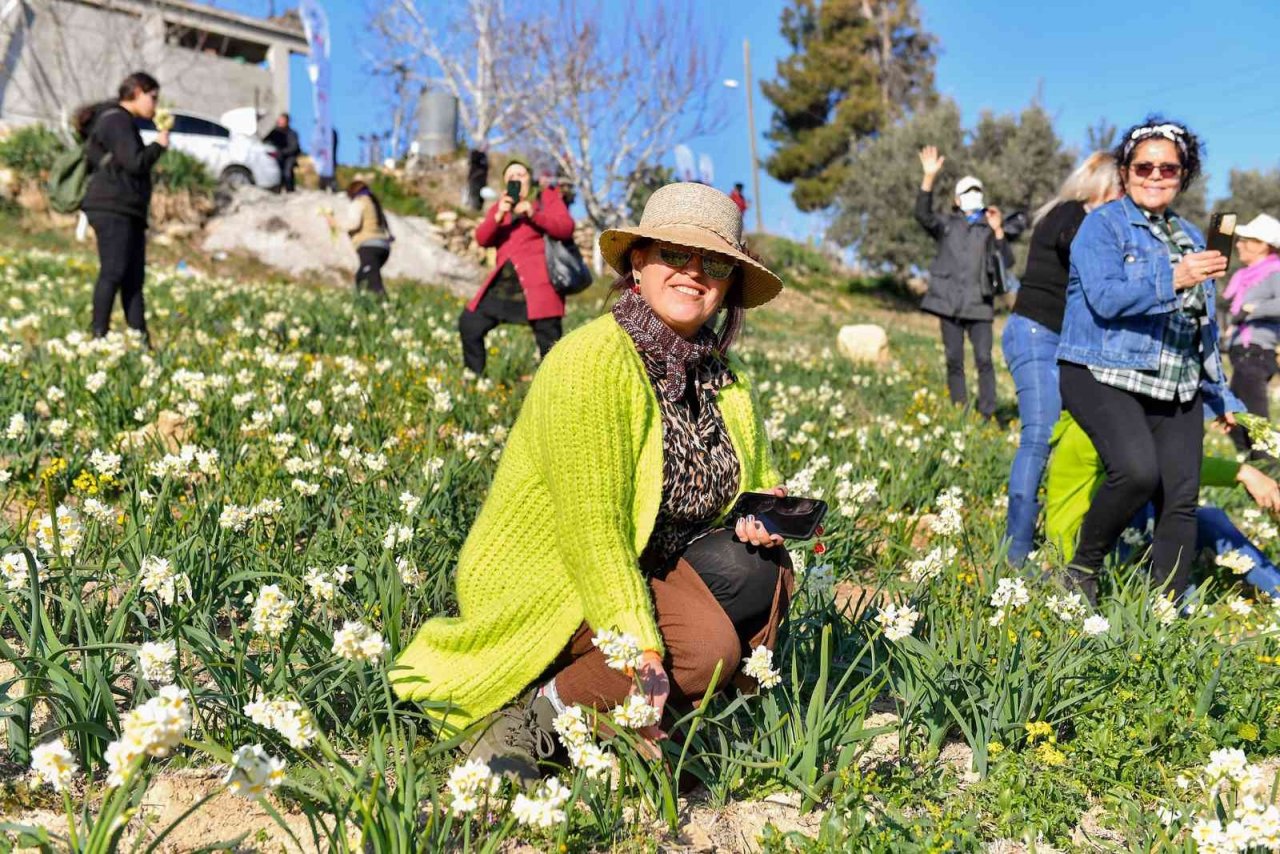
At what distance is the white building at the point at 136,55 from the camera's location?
22.2 meters

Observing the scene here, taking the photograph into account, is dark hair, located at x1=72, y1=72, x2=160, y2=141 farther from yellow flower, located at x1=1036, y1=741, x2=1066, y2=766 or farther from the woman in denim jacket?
yellow flower, located at x1=1036, y1=741, x2=1066, y2=766

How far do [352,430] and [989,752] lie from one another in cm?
299

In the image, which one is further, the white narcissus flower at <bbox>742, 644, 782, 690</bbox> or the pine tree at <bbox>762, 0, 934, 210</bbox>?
the pine tree at <bbox>762, 0, 934, 210</bbox>

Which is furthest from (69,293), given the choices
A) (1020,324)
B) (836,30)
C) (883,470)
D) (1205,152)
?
(836,30)

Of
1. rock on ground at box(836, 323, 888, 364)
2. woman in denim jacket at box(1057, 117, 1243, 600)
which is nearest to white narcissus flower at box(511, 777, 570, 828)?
woman in denim jacket at box(1057, 117, 1243, 600)

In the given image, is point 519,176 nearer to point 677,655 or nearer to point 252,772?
point 677,655

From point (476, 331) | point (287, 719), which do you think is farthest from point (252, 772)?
point (476, 331)

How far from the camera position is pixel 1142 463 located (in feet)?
12.4

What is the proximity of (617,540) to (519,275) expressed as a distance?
Answer: 16.5 ft

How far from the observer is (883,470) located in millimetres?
5172

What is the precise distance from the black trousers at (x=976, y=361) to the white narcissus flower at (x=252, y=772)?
733 cm

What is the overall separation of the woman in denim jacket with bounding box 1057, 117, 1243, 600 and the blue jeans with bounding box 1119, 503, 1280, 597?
16.4 inches

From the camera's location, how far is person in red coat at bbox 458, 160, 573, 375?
7.02m

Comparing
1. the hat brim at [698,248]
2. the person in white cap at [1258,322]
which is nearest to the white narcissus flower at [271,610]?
the hat brim at [698,248]
